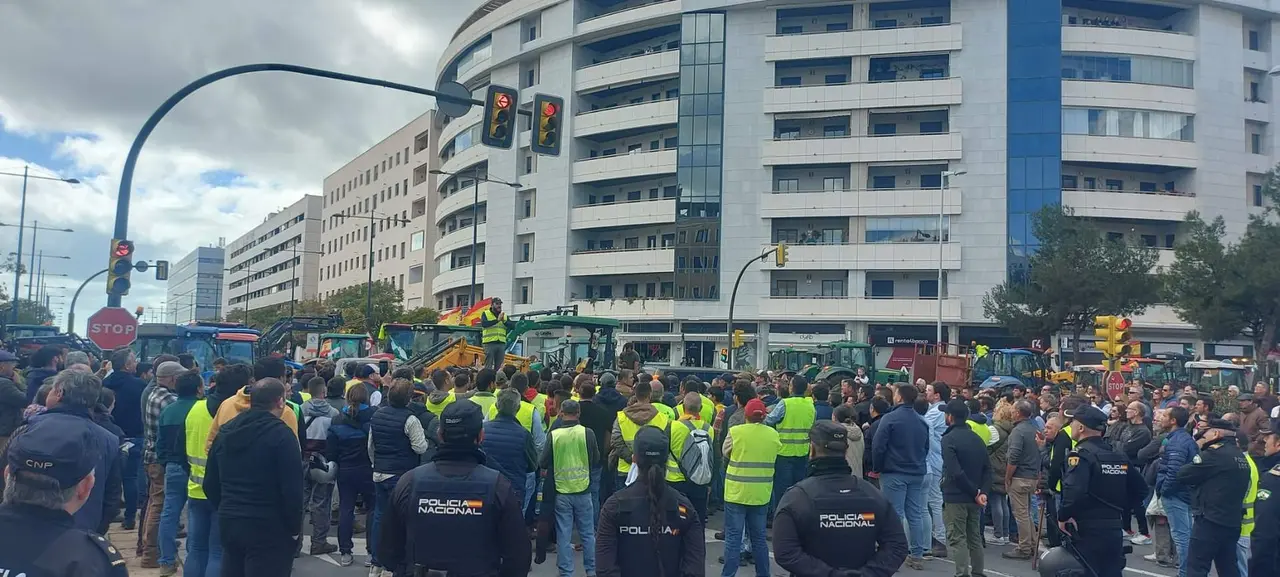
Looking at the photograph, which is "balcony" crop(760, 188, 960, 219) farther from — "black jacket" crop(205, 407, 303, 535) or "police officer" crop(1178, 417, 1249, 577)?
"black jacket" crop(205, 407, 303, 535)

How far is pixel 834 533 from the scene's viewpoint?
4.59 m

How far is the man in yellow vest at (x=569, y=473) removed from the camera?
810 centimetres

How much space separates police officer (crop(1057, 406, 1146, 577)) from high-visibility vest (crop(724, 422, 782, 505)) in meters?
2.43

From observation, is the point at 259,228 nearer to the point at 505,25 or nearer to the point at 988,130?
the point at 505,25

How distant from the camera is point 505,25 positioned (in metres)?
57.0

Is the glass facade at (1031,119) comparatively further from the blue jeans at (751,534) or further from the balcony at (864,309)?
the blue jeans at (751,534)

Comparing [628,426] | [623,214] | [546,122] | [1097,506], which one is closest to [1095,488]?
[1097,506]

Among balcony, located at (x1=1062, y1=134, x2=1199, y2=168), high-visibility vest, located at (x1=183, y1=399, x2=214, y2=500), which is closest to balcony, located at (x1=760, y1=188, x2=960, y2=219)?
balcony, located at (x1=1062, y1=134, x2=1199, y2=168)

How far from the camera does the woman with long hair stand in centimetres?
505

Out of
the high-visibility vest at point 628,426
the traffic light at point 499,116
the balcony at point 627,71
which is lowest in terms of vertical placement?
the high-visibility vest at point 628,426

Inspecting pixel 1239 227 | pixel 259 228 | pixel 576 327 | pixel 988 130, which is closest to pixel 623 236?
pixel 988 130

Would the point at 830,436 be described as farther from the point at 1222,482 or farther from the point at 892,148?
the point at 892,148

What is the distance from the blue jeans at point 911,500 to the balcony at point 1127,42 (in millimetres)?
44641

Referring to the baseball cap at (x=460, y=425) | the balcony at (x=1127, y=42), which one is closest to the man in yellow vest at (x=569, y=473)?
the baseball cap at (x=460, y=425)
